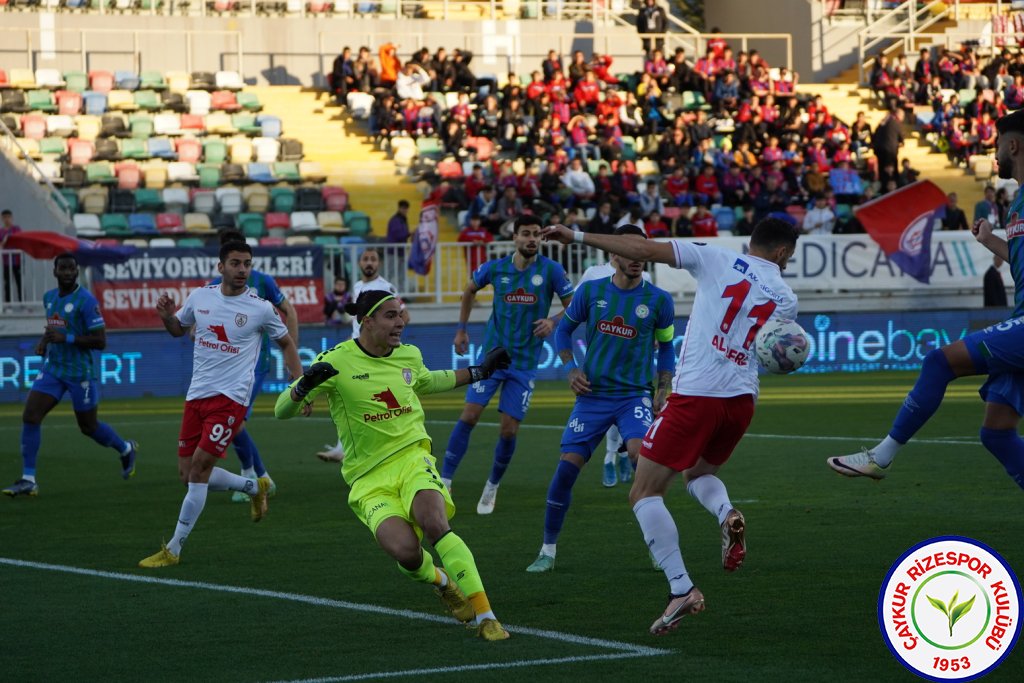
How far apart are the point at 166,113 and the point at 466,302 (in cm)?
2271

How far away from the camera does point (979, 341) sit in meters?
8.11

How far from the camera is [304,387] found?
8.23 m

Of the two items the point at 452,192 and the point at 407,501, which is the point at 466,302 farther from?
the point at 452,192

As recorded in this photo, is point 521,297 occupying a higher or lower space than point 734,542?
higher

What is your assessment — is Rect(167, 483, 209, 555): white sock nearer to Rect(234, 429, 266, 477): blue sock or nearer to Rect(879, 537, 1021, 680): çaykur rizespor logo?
Rect(234, 429, 266, 477): blue sock

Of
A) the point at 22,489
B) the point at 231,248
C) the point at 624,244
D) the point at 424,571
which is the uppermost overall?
the point at 231,248

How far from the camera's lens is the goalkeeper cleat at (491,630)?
25.6 feet

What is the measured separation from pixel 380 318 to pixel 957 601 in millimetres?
3471

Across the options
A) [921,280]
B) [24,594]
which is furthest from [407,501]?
[921,280]

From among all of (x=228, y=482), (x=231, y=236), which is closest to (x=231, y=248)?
(x=231, y=236)

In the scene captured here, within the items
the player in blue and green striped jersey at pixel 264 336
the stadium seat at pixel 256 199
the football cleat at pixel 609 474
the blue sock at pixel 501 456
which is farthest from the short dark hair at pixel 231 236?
the stadium seat at pixel 256 199

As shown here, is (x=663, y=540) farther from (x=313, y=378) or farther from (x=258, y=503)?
(x=258, y=503)

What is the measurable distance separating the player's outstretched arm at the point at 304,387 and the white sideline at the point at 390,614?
1.25 meters

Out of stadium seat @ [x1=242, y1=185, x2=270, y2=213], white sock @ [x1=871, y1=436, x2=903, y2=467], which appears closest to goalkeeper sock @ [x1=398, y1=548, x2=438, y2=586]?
white sock @ [x1=871, y1=436, x2=903, y2=467]
